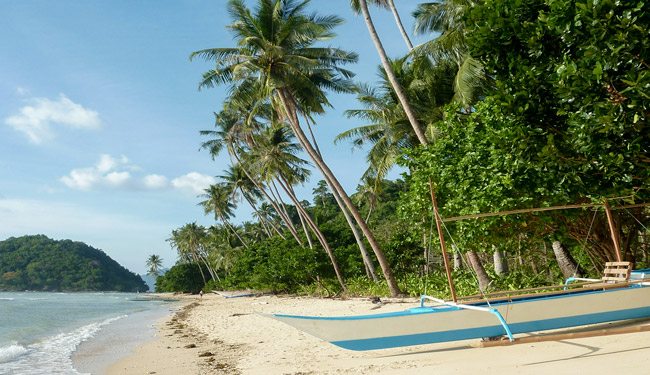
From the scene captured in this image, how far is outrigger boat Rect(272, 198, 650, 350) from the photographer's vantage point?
6.34 m

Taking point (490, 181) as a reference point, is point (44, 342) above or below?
below

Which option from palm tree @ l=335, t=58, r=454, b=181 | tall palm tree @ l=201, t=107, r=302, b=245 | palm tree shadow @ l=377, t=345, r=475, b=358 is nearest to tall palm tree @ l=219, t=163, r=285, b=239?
tall palm tree @ l=201, t=107, r=302, b=245

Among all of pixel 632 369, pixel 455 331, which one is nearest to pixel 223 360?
pixel 455 331

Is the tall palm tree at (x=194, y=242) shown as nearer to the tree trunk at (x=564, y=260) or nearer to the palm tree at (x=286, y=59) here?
the palm tree at (x=286, y=59)

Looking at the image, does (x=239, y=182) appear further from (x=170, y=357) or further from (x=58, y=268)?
(x=58, y=268)

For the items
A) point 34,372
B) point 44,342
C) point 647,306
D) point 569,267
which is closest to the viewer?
point 647,306

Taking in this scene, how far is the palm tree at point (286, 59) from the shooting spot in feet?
53.0

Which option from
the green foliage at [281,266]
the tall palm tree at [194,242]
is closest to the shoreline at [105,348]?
the green foliage at [281,266]

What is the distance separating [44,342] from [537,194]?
13.9 metres

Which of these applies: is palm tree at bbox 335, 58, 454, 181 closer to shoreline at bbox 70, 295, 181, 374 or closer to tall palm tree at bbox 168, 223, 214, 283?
shoreline at bbox 70, 295, 181, 374

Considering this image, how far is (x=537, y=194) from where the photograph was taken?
830 centimetres

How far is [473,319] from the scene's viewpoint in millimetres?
6391

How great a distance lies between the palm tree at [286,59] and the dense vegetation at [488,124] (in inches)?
2.0

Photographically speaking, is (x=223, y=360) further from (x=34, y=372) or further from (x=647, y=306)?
(x=647, y=306)
